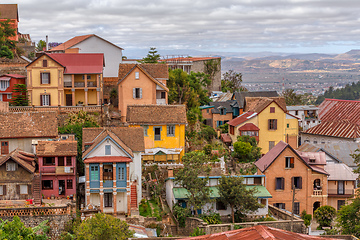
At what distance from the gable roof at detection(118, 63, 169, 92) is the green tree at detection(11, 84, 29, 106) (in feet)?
33.8

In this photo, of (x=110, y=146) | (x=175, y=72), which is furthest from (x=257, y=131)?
(x=110, y=146)

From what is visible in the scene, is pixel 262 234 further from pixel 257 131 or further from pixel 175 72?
pixel 175 72

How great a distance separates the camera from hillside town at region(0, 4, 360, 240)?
118ft

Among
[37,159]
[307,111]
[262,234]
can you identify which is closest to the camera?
[262,234]

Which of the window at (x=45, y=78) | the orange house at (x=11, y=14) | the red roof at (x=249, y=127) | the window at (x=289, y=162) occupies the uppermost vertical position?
the orange house at (x=11, y=14)

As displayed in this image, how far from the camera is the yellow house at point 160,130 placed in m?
46.7

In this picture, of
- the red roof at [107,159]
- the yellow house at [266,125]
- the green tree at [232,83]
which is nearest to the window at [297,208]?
the yellow house at [266,125]

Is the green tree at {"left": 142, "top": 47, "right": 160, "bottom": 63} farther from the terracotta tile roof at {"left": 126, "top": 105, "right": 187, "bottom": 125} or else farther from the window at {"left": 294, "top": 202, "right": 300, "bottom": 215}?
the window at {"left": 294, "top": 202, "right": 300, "bottom": 215}

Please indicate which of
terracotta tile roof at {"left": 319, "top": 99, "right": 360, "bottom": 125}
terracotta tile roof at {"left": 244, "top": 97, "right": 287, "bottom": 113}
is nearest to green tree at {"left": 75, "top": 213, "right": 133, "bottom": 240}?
terracotta tile roof at {"left": 244, "top": 97, "right": 287, "bottom": 113}

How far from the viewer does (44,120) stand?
4331 centimetres

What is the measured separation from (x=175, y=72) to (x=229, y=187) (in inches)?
1045

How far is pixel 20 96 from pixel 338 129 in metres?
43.6

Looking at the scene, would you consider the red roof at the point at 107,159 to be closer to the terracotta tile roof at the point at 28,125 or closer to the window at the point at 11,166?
the window at the point at 11,166

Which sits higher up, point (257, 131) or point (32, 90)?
point (32, 90)
